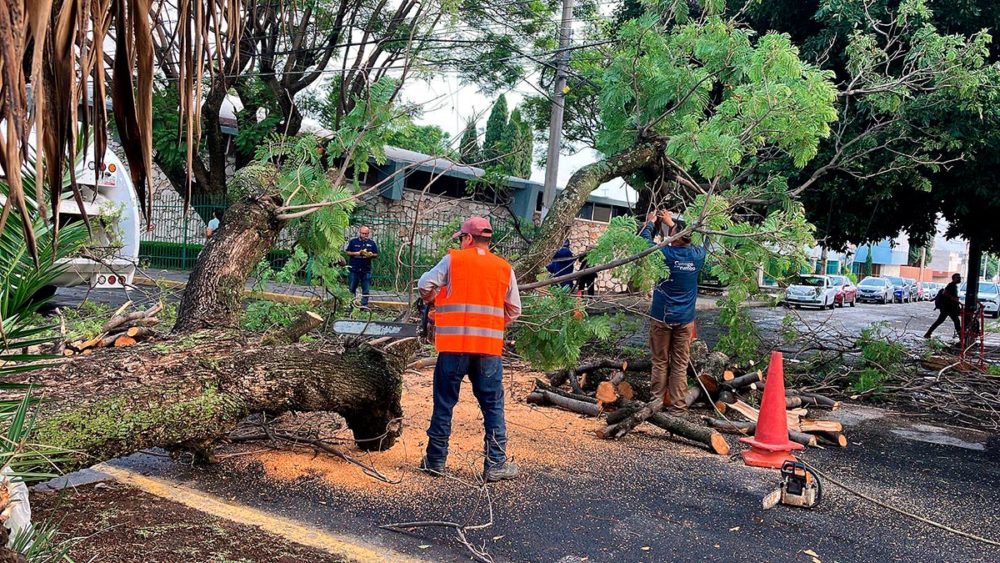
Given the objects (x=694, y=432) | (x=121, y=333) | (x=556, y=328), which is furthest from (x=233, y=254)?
(x=694, y=432)

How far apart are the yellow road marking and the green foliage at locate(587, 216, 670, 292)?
115 inches

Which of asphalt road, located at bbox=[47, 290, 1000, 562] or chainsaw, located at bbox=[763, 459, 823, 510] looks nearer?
asphalt road, located at bbox=[47, 290, 1000, 562]

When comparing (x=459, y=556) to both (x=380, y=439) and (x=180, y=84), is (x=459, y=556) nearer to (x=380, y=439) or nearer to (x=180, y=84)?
(x=380, y=439)

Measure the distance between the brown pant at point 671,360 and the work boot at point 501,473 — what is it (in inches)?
104

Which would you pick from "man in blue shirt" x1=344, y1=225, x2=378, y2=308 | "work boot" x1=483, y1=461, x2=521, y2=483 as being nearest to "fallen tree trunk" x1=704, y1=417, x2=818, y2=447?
"work boot" x1=483, y1=461, x2=521, y2=483

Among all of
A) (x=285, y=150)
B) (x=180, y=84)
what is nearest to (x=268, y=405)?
(x=285, y=150)

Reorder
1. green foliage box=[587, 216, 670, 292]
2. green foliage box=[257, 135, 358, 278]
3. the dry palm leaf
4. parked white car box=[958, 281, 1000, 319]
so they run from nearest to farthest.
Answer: the dry palm leaf < green foliage box=[257, 135, 358, 278] < green foliage box=[587, 216, 670, 292] < parked white car box=[958, 281, 1000, 319]

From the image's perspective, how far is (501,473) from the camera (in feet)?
16.2

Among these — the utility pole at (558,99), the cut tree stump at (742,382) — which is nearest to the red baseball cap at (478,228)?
the cut tree stump at (742,382)

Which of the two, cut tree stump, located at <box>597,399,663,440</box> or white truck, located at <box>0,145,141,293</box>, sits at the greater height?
white truck, located at <box>0,145,141,293</box>

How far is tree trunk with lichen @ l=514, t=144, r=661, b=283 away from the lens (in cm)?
→ 655

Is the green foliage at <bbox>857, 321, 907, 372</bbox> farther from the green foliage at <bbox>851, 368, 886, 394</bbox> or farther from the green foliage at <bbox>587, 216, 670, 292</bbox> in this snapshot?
the green foliage at <bbox>587, 216, 670, 292</bbox>

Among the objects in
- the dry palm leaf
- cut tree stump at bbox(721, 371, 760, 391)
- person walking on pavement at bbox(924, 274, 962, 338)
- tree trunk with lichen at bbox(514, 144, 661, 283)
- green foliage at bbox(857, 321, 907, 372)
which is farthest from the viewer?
person walking on pavement at bbox(924, 274, 962, 338)

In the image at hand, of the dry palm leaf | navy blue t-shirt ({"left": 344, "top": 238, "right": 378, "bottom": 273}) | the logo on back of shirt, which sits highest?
the dry palm leaf
